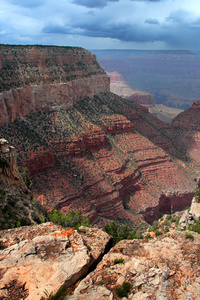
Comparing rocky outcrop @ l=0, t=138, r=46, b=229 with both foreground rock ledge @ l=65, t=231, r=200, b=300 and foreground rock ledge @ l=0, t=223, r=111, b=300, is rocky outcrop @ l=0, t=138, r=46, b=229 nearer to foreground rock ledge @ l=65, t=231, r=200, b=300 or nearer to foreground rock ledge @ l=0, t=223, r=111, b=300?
foreground rock ledge @ l=0, t=223, r=111, b=300

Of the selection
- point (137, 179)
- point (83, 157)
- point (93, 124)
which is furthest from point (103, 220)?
point (93, 124)

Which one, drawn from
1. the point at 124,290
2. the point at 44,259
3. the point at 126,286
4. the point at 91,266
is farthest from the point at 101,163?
the point at 124,290

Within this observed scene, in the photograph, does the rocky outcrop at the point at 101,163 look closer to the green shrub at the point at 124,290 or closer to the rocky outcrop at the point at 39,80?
the rocky outcrop at the point at 39,80

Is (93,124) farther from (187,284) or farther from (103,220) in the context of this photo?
(187,284)

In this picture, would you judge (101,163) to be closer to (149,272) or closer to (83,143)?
(83,143)

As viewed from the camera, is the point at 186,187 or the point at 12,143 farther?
the point at 186,187

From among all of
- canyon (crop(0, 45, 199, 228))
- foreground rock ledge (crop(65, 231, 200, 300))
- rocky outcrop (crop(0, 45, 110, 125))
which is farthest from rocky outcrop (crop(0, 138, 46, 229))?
rocky outcrop (crop(0, 45, 110, 125))

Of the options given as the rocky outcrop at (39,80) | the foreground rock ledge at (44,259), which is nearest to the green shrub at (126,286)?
the foreground rock ledge at (44,259)
